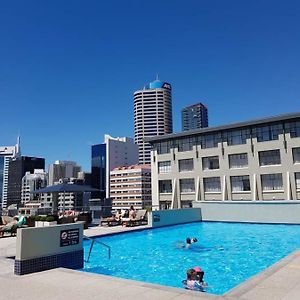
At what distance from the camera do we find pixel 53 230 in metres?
9.54

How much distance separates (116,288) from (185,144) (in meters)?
47.5

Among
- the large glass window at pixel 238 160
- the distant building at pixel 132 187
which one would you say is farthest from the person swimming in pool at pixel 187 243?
the distant building at pixel 132 187

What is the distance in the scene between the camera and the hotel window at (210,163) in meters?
49.5

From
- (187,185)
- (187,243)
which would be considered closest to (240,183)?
(187,185)

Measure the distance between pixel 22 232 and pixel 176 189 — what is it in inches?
1803

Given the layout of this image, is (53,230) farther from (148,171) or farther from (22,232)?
(148,171)

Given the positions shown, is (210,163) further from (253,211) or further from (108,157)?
(108,157)

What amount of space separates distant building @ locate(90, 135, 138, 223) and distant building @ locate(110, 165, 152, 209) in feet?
88.7

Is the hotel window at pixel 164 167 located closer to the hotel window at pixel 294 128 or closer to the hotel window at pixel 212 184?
the hotel window at pixel 212 184

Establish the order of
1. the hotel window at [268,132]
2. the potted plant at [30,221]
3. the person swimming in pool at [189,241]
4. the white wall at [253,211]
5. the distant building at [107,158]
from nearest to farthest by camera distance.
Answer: the person swimming in pool at [189,241] < the potted plant at [30,221] < the white wall at [253,211] < the hotel window at [268,132] < the distant building at [107,158]

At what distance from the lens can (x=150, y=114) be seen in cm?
19538

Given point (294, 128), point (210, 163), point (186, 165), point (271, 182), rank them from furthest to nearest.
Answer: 1. point (186, 165)
2. point (210, 163)
3. point (271, 182)
4. point (294, 128)

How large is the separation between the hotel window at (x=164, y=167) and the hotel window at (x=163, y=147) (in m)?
1.89

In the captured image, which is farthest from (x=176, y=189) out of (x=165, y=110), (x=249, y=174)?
(x=165, y=110)
